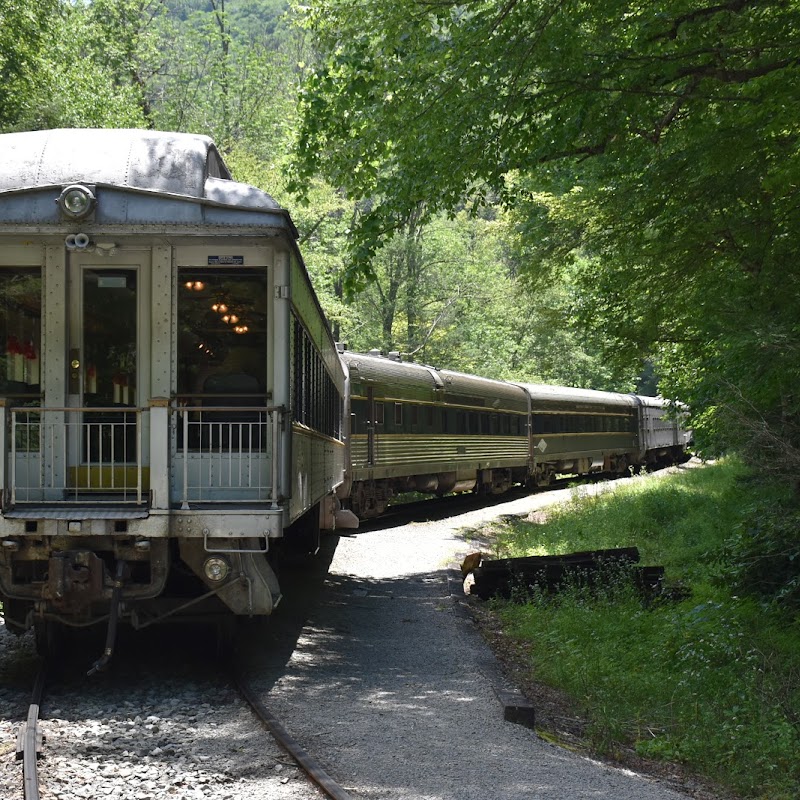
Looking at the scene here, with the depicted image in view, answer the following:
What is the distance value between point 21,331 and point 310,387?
2803mm

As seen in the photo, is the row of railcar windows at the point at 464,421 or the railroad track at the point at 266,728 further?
the row of railcar windows at the point at 464,421

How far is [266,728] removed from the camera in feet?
21.6

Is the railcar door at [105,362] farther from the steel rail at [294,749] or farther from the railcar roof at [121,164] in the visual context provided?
the steel rail at [294,749]

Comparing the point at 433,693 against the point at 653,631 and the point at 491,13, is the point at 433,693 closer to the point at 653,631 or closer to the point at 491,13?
the point at 653,631

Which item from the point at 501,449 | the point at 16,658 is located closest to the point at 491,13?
the point at 16,658

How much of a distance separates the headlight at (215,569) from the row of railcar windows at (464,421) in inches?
392

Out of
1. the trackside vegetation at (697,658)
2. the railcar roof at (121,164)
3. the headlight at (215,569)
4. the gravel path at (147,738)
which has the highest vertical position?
the railcar roof at (121,164)

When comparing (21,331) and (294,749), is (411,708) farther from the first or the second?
(21,331)

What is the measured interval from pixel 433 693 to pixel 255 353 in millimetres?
2802

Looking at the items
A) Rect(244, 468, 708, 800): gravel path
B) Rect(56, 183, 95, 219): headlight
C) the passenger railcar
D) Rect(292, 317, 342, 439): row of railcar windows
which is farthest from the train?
the passenger railcar

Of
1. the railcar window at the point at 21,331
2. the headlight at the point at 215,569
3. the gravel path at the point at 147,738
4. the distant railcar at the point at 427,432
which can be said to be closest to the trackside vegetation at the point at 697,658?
the gravel path at the point at 147,738

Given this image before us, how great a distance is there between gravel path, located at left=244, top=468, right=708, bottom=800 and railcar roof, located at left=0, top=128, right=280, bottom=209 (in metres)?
3.56

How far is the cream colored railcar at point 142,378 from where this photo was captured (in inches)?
296

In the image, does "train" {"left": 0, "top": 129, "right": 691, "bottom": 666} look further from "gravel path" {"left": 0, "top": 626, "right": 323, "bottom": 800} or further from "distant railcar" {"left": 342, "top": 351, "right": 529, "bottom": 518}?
"distant railcar" {"left": 342, "top": 351, "right": 529, "bottom": 518}
